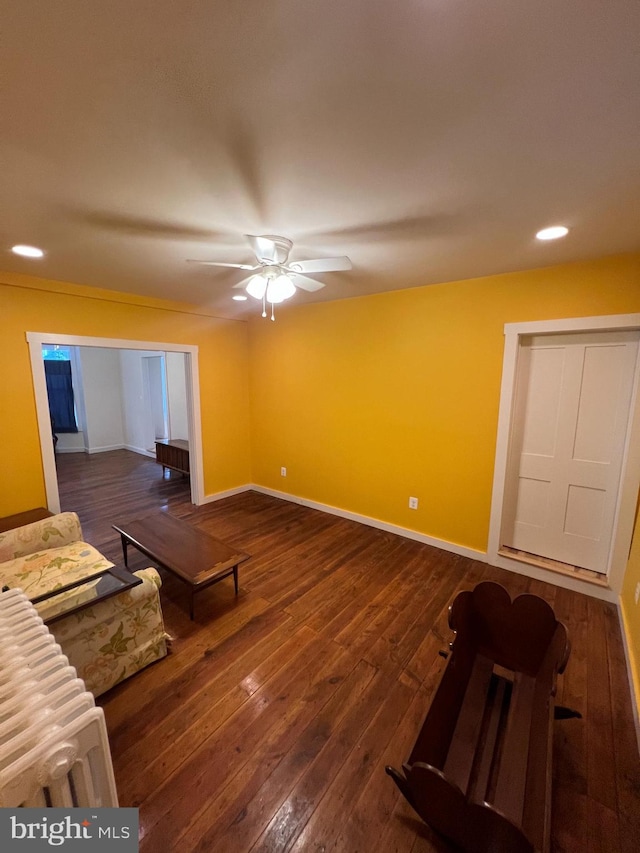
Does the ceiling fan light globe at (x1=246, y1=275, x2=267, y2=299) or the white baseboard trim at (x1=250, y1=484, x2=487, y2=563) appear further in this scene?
the white baseboard trim at (x1=250, y1=484, x2=487, y2=563)

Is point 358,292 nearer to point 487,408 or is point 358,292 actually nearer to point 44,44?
point 487,408

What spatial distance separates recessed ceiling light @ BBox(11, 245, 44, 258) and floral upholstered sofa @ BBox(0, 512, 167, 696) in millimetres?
1898

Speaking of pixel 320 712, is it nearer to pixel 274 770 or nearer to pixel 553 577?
pixel 274 770

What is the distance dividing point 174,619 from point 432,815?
5.99 feet

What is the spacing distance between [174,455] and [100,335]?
2348 millimetres

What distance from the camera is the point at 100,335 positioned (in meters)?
3.35

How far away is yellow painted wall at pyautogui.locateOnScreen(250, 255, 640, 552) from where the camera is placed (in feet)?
8.68

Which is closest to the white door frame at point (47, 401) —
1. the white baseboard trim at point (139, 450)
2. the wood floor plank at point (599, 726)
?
the white baseboard trim at point (139, 450)

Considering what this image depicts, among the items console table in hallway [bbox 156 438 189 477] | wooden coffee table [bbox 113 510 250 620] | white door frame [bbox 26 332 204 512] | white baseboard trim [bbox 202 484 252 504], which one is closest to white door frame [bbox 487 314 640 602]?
wooden coffee table [bbox 113 510 250 620]

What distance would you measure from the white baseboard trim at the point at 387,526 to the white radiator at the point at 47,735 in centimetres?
286

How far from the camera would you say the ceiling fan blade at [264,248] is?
1765mm

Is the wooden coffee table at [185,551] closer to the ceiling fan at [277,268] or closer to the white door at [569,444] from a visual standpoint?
the ceiling fan at [277,268]

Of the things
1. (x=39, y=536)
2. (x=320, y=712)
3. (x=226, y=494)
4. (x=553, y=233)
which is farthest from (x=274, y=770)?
(x=226, y=494)

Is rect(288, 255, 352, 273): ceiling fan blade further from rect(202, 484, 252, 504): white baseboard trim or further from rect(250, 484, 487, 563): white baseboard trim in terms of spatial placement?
rect(202, 484, 252, 504): white baseboard trim
